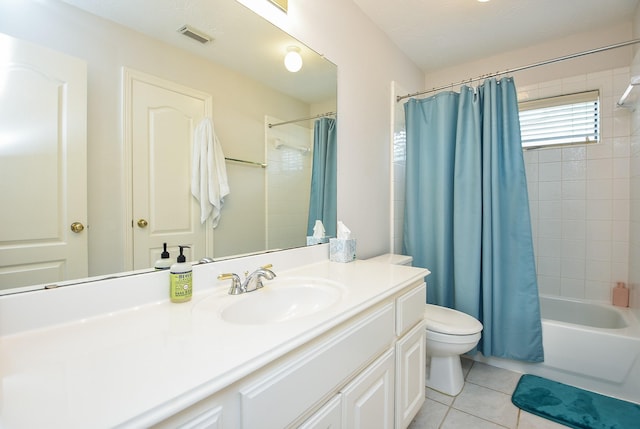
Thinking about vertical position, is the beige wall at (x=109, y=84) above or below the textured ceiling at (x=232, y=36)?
below

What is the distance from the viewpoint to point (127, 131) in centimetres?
90

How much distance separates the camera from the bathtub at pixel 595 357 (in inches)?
64.3

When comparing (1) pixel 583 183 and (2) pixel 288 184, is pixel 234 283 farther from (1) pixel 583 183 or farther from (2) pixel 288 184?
(1) pixel 583 183

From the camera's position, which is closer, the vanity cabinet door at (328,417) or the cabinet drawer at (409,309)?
the vanity cabinet door at (328,417)

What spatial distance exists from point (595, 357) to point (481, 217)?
0.99m

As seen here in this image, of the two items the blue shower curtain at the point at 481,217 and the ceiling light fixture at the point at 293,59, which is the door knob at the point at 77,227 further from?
the blue shower curtain at the point at 481,217

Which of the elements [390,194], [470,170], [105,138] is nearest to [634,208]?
[470,170]

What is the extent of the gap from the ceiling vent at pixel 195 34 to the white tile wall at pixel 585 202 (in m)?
2.45

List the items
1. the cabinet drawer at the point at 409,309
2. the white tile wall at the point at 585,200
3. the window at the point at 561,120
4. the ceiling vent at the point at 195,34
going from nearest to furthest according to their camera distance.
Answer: the ceiling vent at the point at 195,34 < the cabinet drawer at the point at 409,309 < the white tile wall at the point at 585,200 < the window at the point at 561,120

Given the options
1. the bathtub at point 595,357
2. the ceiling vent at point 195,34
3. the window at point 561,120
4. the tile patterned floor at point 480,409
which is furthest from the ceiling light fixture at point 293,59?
the bathtub at point 595,357

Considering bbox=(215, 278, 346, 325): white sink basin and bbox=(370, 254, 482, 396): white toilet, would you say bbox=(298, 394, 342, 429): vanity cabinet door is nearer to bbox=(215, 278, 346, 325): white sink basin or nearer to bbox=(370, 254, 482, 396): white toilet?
bbox=(215, 278, 346, 325): white sink basin

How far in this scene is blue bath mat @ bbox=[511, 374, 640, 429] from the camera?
1471 millimetres

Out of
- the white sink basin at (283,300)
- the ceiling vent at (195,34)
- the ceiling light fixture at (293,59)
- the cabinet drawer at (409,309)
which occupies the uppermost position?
the ceiling light fixture at (293,59)

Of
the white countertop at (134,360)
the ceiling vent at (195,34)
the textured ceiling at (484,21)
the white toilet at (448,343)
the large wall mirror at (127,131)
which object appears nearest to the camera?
the white countertop at (134,360)
